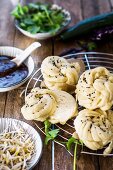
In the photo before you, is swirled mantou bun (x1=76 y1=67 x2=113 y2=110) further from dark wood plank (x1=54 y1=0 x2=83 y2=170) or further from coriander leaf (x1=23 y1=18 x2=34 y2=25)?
coriander leaf (x1=23 y1=18 x2=34 y2=25)

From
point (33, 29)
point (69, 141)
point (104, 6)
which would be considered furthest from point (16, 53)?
point (104, 6)

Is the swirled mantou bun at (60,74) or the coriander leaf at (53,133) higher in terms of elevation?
the swirled mantou bun at (60,74)

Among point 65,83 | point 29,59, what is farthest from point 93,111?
point 29,59

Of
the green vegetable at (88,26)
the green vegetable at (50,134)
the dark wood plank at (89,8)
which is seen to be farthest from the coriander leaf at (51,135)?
the dark wood plank at (89,8)

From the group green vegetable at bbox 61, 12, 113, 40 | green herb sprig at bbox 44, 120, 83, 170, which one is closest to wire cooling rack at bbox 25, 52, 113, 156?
green herb sprig at bbox 44, 120, 83, 170

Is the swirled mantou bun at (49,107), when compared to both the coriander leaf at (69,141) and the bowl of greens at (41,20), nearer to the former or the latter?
the coriander leaf at (69,141)

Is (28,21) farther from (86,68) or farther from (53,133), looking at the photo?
(53,133)
